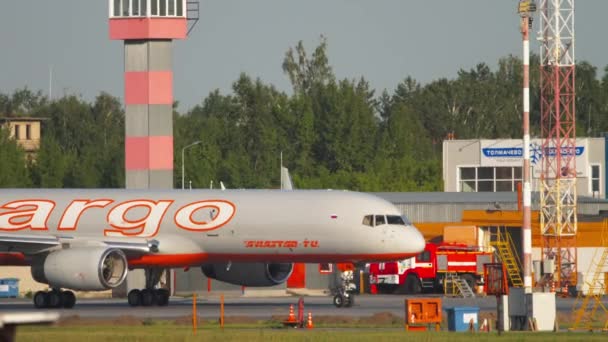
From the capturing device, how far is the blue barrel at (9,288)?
6000cm

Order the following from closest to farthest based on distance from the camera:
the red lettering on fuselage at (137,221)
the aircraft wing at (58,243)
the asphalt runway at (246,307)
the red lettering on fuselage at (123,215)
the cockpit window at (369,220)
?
the asphalt runway at (246,307) < the aircraft wing at (58,243) < the cockpit window at (369,220) < the red lettering on fuselage at (123,215) < the red lettering on fuselage at (137,221)

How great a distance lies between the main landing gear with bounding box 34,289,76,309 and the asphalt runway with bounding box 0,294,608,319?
537 mm

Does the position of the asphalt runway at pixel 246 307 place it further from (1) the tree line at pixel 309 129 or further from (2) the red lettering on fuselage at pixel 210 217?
(1) the tree line at pixel 309 129

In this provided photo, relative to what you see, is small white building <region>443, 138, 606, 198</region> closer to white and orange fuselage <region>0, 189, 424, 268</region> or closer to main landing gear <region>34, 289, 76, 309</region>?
white and orange fuselage <region>0, 189, 424, 268</region>

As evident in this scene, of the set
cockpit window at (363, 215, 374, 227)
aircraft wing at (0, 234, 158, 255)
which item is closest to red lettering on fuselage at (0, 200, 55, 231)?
aircraft wing at (0, 234, 158, 255)

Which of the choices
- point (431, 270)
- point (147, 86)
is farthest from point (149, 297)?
point (147, 86)

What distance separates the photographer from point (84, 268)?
44.1m

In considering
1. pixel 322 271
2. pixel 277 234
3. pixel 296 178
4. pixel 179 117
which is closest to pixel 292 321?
pixel 277 234

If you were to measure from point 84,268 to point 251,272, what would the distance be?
707cm

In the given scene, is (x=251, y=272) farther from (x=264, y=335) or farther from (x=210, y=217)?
(x=264, y=335)

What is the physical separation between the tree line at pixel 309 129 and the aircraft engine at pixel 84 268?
212 ft

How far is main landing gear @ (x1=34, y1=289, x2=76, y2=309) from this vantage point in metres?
46.5

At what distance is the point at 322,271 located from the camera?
61.5 metres

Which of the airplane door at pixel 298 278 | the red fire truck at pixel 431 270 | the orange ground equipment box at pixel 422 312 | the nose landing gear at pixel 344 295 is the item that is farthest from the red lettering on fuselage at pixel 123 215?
the airplane door at pixel 298 278
